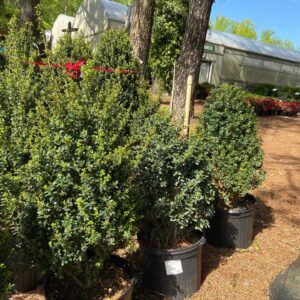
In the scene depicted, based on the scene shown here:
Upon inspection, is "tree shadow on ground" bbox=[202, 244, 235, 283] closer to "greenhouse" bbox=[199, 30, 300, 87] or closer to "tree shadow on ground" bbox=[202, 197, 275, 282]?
"tree shadow on ground" bbox=[202, 197, 275, 282]

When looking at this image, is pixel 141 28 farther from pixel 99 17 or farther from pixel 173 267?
pixel 99 17

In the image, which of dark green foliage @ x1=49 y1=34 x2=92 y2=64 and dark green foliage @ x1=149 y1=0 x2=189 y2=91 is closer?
dark green foliage @ x1=49 y1=34 x2=92 y2=64

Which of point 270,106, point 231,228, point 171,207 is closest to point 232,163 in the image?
point 231,228

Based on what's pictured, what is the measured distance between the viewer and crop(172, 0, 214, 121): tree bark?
7184 mm

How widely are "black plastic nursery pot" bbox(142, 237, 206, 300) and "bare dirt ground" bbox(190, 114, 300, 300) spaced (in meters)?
0.20

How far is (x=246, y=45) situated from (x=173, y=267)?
74.6 ft

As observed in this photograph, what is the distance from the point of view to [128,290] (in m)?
2.47

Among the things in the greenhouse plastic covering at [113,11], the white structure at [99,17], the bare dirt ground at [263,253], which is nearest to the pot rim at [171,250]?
the bare dirt ground at [263,253]

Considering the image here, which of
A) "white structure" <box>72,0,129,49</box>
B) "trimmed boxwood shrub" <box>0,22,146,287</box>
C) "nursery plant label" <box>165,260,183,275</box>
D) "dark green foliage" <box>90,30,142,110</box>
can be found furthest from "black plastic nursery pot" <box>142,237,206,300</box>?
"white structure" <box>72,0,129,49</box>

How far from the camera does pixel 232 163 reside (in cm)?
390

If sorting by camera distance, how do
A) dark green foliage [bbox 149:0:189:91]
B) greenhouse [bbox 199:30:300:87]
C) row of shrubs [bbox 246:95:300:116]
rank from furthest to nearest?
greenhouse [bbox 199:30:300:87], row of shrubs [bbox 246:95:300:116], dark green foliage [bbox 149:0:189:91]

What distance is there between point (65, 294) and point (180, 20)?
46.8 feet

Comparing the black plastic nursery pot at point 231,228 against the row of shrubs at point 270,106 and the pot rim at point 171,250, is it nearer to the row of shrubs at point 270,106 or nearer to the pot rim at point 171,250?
the pot rim at point 171,250

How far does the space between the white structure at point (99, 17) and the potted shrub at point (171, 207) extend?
1501 cm
